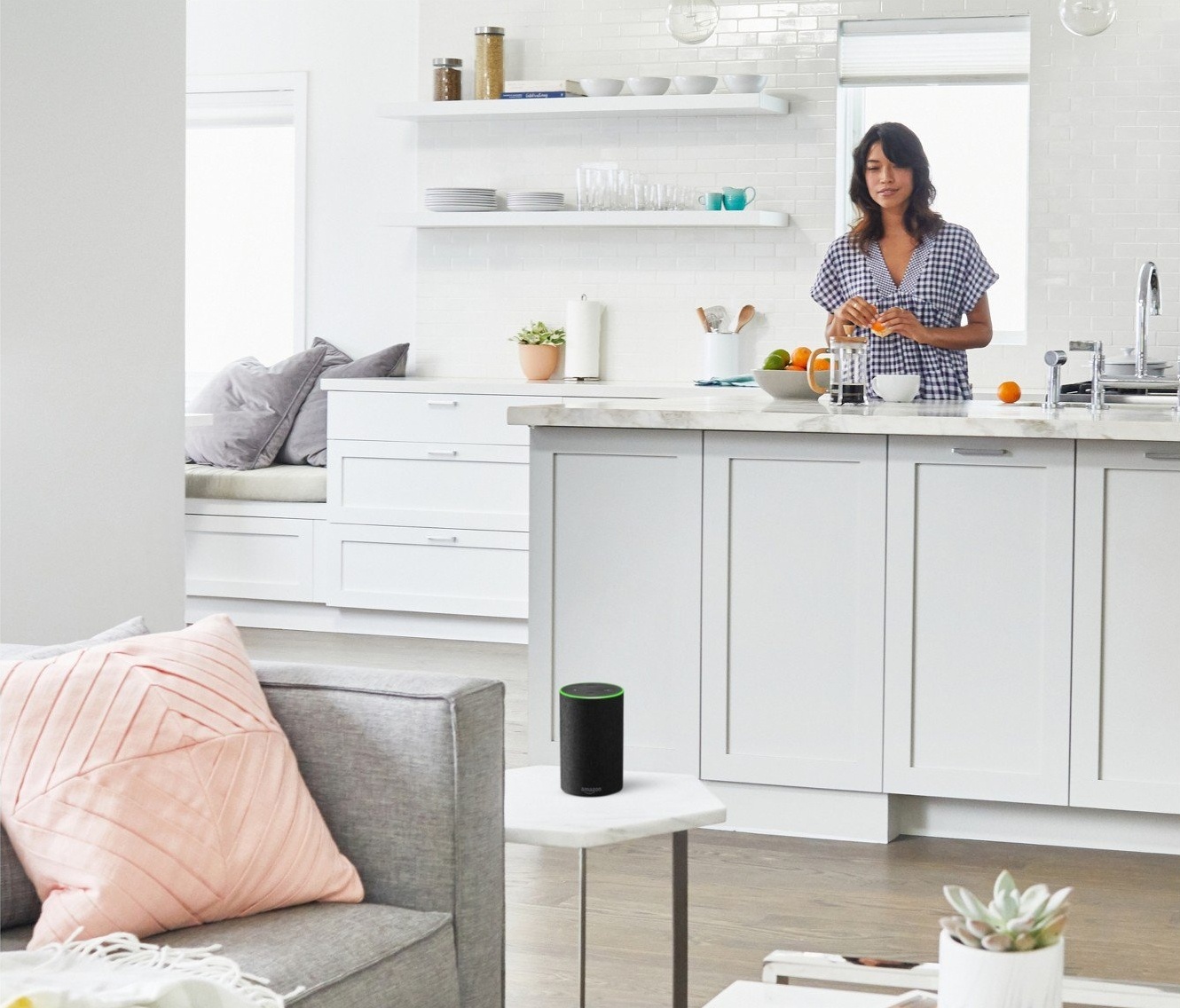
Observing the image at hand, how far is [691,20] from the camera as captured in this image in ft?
18.1

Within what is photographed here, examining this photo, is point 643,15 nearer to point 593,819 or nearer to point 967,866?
point 967,866

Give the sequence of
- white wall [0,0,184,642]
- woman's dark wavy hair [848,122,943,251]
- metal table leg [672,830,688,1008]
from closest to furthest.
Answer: metal table leg [672,830,688,1008] → white wall [0,0,184,642] → woman's dark wavy hair [848,122,943,251]

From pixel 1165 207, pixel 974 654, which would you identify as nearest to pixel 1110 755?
pixel 974 654

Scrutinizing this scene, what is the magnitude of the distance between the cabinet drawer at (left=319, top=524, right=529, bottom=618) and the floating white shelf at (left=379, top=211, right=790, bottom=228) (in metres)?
1.34

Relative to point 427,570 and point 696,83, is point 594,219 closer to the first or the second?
point 696,83

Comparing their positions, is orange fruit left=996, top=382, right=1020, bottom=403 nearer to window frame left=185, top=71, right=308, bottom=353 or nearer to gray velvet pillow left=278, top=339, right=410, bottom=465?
gray velvet pillow left=278, top=339, right=410, bottom=465

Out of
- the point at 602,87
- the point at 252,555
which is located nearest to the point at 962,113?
the point at 602,87

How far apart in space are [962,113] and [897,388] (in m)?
2.53

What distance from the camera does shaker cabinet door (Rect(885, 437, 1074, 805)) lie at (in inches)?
136

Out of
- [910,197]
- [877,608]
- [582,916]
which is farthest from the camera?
[910,197]

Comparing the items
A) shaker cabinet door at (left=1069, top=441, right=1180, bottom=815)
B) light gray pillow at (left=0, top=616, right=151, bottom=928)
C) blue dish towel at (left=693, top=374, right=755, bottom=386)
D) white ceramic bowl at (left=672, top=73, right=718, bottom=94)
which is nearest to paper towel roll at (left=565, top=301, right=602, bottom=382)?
blue dish towel at (left=693, top=374, right=755, bottom=386)

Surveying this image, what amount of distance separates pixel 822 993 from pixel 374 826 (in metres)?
0.64

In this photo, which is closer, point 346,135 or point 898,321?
point 898,321

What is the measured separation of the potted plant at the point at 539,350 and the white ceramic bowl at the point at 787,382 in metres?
2.40
